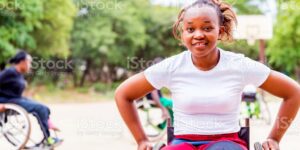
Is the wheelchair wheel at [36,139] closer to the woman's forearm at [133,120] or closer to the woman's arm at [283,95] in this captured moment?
the woman's forearm at [133,120]

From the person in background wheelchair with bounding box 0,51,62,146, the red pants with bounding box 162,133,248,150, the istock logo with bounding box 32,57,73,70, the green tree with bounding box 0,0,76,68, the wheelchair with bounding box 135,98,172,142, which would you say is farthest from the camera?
the green tree with bounding box 0,0,76,68

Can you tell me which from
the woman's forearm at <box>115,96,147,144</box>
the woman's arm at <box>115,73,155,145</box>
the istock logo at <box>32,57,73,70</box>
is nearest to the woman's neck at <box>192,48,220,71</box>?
the woman's arm at <box>115,73,155,145</box>

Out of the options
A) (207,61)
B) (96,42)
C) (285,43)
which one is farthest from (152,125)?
(285,43)

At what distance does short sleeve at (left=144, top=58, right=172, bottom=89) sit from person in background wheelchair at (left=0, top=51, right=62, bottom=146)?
3448 millimetres

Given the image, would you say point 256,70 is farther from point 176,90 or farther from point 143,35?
point 143,35

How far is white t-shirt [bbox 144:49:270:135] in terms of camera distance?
2.13 meters

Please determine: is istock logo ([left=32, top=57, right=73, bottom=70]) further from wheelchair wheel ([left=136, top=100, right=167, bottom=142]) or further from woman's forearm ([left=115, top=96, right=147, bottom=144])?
woman's forearm ([left=115, top=96, right=147, bottom=144])

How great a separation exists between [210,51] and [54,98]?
730 inches

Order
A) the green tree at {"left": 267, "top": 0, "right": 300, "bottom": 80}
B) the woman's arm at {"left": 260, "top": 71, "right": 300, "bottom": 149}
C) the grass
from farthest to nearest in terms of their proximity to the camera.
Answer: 1. the green tree at {"left": 267, "top": 0, "right": 300, "bottom": 80}
2. the grass
3. the woman's arm at {"left": 260, "top": 71, "right": 300, "bottom": 149}

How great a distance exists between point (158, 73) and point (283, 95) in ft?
1.69

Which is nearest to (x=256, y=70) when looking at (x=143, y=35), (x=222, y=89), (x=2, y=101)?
(x=222, y=89)

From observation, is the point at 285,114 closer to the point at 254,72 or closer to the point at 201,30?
the point at 254,72

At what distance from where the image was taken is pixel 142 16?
26.2 metres

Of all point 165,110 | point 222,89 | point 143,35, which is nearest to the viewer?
point 222,89
